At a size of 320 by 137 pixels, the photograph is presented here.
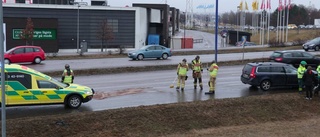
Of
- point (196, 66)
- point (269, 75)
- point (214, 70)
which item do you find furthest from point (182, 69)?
point (269, 75)

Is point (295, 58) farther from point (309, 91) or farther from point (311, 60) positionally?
point (309, 91)

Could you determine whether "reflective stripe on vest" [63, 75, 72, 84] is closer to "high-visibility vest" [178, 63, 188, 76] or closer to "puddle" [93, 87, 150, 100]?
"puddle" [93, 87, 150, 100]

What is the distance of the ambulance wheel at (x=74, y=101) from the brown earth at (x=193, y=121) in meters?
0.98

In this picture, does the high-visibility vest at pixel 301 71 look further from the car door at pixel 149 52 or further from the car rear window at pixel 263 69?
the car door at pixel 149 52

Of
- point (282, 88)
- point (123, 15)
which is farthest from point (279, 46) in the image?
point (282, 88)

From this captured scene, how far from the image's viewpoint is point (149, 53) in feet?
122

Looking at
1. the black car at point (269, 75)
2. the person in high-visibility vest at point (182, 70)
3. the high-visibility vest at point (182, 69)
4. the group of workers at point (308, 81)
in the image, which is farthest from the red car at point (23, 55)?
the group of workers at point (308, 81)

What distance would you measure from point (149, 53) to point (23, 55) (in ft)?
35.6

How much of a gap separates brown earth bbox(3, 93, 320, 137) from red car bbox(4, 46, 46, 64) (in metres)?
18.9

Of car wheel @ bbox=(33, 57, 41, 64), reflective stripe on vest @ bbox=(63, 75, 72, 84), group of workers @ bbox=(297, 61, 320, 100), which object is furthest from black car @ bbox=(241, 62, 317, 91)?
car wheel @ bbox=(33, 57, 41, 64)

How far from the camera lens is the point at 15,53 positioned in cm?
3181

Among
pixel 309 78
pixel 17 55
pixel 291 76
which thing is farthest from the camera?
pixel 17 55

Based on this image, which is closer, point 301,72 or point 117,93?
point 117,93

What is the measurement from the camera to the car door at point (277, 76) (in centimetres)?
2059
